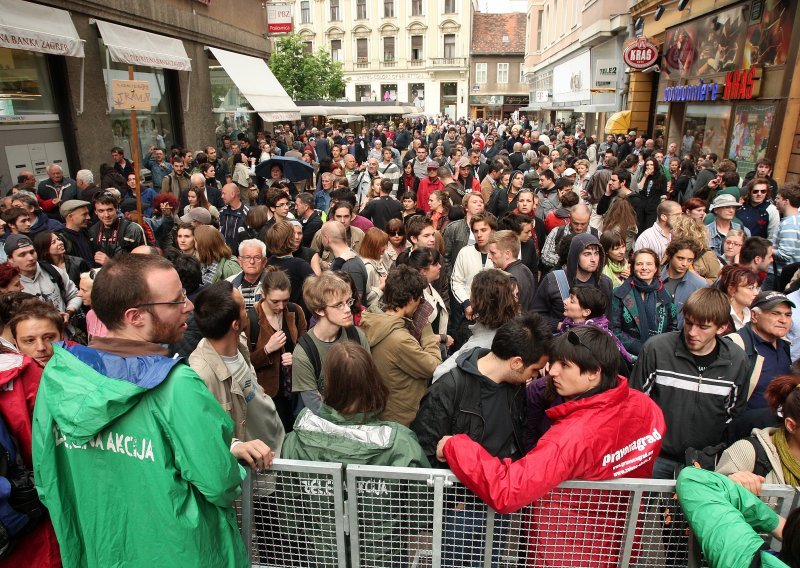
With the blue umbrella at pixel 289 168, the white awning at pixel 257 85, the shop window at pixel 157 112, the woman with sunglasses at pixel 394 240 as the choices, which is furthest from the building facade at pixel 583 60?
the woman with sunglasses at pixel 394 240

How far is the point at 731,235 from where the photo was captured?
17.8 feet

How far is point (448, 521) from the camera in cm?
236

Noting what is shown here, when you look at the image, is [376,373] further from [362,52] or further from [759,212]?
[362,52]

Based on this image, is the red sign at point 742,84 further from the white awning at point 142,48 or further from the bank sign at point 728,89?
the white awning at point 142,48

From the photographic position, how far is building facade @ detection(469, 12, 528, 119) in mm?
59188

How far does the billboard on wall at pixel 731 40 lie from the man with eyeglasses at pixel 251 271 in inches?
436

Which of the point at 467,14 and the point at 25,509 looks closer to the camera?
the point at 25,509

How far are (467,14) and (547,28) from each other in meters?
20.8

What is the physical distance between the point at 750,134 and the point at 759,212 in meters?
6.31

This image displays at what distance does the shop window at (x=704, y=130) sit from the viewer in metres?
13.1

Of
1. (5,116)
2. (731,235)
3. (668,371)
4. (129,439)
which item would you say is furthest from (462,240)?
(5,116)

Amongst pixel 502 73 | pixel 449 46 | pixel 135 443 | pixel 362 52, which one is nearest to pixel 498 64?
pixel 502 73

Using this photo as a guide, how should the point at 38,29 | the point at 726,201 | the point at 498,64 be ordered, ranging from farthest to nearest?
the point at 498,64, the point at 38,29, the point at 726,201

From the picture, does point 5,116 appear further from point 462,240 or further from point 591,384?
point 591,384
